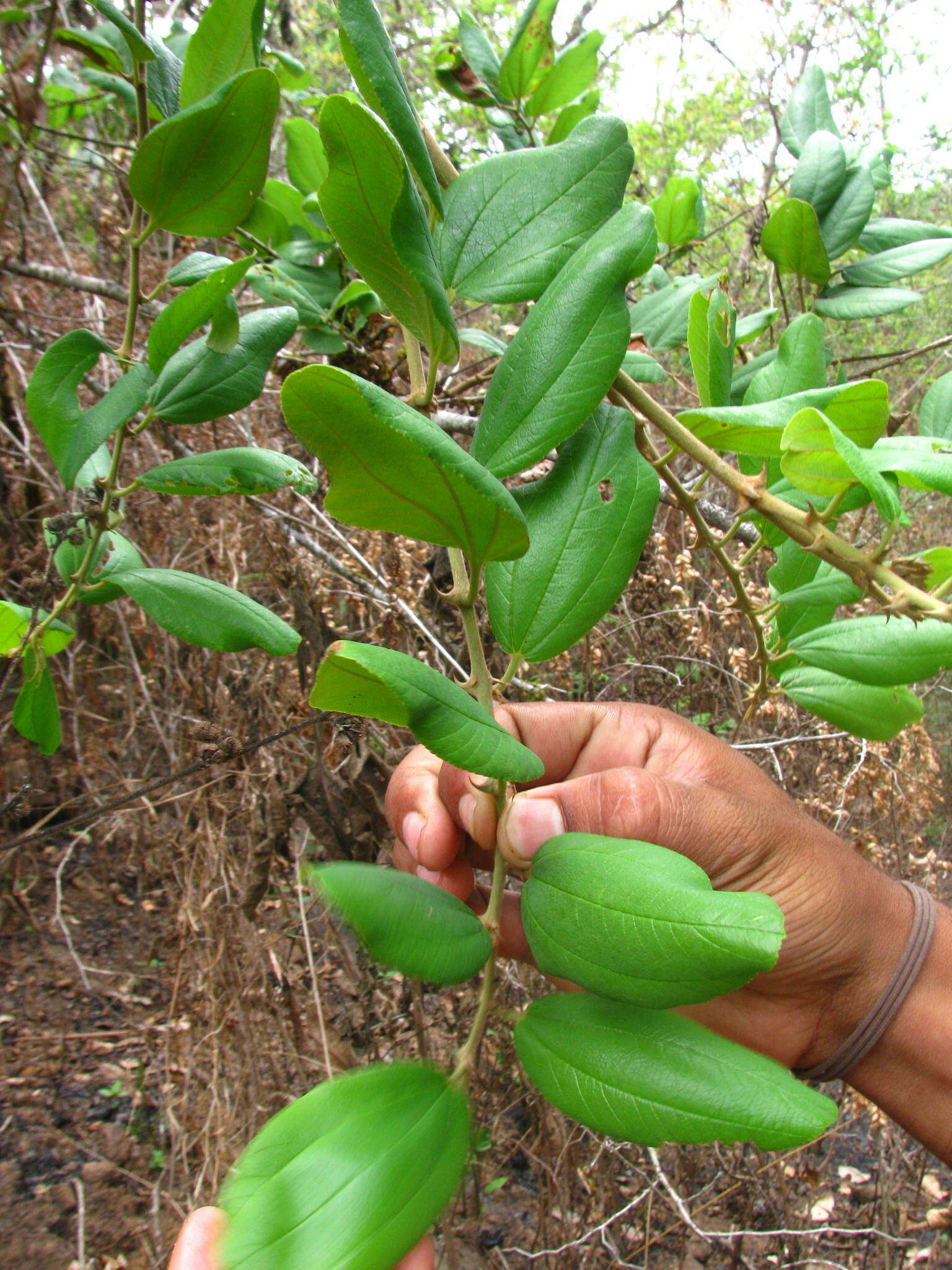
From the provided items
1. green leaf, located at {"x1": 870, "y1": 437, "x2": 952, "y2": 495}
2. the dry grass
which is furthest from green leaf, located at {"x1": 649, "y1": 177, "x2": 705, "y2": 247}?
green leaf, located at {"x1": 870, "y1": 437, "x2": 952, "y2": 495}

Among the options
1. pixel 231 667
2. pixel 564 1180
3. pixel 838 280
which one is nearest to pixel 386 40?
pixel 838 280

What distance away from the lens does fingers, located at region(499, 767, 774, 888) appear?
0.58m

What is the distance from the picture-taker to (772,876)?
2.58ft

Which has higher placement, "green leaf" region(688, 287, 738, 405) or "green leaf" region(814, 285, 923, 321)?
"green leaf" region(814, 285, 923, 321)

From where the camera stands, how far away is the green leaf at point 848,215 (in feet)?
3.18

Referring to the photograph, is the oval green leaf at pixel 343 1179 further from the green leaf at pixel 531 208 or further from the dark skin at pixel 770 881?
the green leaf at pixel 531 208

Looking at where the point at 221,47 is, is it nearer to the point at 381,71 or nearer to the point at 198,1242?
the point at 381,71

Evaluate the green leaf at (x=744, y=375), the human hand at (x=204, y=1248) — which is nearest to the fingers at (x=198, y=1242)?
the human hand at (x=204, y=1248)

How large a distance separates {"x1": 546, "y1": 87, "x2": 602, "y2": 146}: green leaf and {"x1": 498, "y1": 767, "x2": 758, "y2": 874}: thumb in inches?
31.0

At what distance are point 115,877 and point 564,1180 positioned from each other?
5.65 ft

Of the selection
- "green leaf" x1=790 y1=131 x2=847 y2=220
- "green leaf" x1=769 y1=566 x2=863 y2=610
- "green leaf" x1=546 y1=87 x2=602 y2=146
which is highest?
"green leaf" x1=546 y1=87 x2=602 y2=146

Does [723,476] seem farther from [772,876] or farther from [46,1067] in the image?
[46,1067]

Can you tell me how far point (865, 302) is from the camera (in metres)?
1.00

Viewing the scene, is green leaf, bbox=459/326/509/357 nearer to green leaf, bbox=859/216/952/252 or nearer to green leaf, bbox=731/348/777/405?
green leaf, bbox=731/348/777/405
